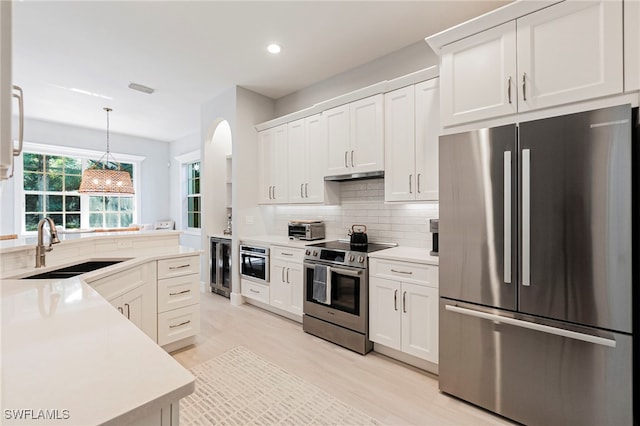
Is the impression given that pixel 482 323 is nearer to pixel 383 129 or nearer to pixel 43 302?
A: pixel 383 129

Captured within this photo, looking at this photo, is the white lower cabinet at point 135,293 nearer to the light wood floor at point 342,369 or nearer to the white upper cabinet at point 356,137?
the light wood floor at point 342,369

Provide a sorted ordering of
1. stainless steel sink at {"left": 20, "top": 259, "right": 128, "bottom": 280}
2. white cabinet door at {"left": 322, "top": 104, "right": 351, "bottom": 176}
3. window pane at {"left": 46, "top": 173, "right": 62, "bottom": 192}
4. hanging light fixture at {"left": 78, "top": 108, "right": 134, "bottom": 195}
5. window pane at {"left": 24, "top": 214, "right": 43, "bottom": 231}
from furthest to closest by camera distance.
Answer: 1. window pane at {"left": 46, "top": 173, "right": 62, "bottom": 192}
2. window pane at {"left": 24, "top": 214, "right": 43, "bottom": 231}
3. hanging light fixture at {"left": 78, "top": 108, "right": 134, "bottom": 195}
4. white cabinet door at {"left": 322, "top": 104, "right": 351, "bottom": 176}
5. stainless steel sink at {"left": 20, "top": 259, "right": 128, "bottom": 280}

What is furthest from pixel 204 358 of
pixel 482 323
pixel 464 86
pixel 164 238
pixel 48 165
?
pixel 48 165

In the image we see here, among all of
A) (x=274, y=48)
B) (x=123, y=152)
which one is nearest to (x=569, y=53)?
(x=274, y=48)

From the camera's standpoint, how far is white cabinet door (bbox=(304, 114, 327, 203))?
11.7 feet

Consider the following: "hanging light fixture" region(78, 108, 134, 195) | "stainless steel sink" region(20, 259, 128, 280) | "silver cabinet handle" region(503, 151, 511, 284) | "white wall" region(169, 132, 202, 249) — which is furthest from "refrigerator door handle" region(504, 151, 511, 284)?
"white wall" region(169, 132, 202, 249)

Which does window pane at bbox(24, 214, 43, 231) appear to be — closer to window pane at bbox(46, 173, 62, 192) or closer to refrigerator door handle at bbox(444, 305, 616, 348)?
window pane at bbox(46, 173, 62, 192)

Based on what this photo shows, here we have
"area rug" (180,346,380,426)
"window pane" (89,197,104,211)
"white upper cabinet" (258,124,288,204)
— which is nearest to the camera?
"area rug" (180,346,380,426)

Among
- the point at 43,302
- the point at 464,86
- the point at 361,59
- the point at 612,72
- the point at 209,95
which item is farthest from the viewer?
the point at 209,95

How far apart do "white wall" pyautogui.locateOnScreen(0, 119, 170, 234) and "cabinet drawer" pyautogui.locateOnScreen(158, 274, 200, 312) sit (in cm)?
476

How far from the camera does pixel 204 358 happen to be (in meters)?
2.69

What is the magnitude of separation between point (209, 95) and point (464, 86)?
3.76m

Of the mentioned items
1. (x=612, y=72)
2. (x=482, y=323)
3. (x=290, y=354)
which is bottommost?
(x=290, y=354)

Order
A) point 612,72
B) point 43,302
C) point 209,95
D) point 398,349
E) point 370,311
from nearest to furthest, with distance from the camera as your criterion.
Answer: point 43,302 < point 612,72 < point 398,349 < point 370,311 < point 209,95
